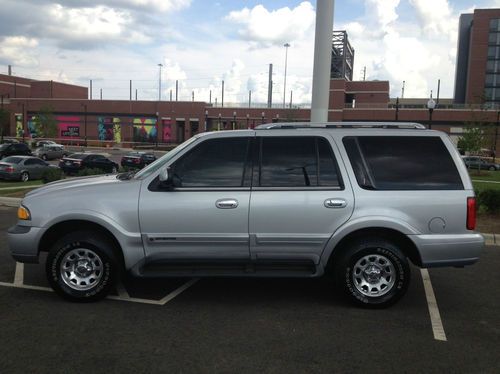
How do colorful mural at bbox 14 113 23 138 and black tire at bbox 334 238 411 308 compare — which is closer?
black tire at bbox 334 238 411 308

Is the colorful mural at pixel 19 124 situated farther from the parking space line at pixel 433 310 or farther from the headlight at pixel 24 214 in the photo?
the parking space line at pixel 433 310

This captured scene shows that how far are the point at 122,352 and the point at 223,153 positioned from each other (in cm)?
218

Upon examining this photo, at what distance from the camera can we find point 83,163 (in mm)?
27016

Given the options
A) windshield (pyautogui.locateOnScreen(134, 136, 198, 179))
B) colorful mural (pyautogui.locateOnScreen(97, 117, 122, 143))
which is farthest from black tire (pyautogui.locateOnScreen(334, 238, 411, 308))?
colorful mural (pyautogui.locateOnScreen(97, 117, 122, 143))

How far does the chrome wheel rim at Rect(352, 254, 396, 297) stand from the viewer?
16.0ft

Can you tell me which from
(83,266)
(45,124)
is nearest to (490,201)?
(83,266)

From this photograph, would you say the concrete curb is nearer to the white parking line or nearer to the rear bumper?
the white parking line

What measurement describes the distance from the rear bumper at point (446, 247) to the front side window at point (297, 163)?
106cm

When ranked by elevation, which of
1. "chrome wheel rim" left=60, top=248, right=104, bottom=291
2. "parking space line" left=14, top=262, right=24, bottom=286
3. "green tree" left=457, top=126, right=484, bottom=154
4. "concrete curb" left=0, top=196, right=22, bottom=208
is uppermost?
"green tree" left=457, top=126, right=484, bottom=154

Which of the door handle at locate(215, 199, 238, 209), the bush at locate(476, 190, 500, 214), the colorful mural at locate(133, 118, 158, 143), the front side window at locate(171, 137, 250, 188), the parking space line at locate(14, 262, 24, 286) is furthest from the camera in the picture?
the colorful mural at locate(133, 118, 158, 143)

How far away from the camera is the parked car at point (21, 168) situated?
71.3 feet

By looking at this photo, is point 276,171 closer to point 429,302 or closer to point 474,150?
point 429,302

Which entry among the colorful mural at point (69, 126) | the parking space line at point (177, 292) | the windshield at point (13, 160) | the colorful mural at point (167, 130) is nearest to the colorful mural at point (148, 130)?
the colorful mural at point (167, 130)

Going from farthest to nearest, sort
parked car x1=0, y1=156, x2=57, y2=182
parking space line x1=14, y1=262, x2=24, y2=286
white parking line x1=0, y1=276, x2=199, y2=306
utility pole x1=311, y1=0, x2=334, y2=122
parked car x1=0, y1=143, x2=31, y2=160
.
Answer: parked car x1=0, y1=143, x2=31, y2=160
parked car x1=0, y1=156, x2=57, y2=182
utility pole x1=311, y1=0, x2=334, y2=122
parking space line x1=14, y1=262, x2=24, y2=286
white parking line x1=0, y1=276, x2=199, y2=306
